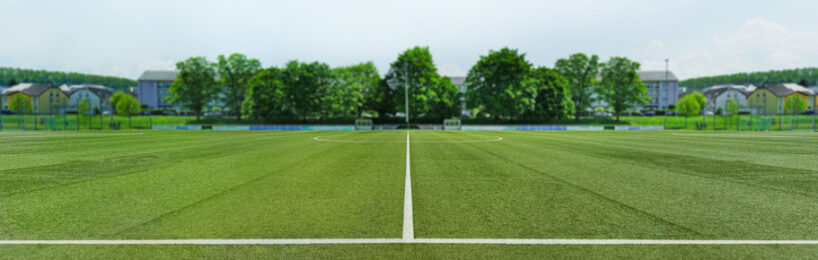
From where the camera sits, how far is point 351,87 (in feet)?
195

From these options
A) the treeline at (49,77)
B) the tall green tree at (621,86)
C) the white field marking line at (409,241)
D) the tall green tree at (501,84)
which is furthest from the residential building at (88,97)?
the white field marking line at (409,241)

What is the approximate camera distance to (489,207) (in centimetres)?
534

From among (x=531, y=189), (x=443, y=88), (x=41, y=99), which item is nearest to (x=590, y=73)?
(x=443, y=88)

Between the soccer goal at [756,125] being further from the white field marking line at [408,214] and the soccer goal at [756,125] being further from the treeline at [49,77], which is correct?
the treeline at [49,77]

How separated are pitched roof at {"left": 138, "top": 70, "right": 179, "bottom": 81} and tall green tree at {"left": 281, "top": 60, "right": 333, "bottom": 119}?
71.6m

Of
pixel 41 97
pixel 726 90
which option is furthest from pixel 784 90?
pixel 41 97

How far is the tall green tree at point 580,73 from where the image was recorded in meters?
62.1

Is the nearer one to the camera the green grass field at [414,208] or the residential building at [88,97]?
the green grass field at [414,208]

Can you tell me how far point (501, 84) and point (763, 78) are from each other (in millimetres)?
163722

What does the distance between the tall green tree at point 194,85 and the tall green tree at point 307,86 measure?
634 inches

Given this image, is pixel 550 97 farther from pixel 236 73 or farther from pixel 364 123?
pixel 236 73

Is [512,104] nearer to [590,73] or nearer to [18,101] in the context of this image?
[590,73]

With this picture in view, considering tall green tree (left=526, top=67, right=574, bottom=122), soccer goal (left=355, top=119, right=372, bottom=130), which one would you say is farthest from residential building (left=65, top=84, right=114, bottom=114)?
tall green tree (left=526, top=67, right=574, bottom=122)

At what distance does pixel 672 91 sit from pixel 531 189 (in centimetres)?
13962
